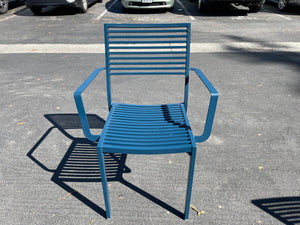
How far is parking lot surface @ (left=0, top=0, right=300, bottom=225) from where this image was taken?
208 cm

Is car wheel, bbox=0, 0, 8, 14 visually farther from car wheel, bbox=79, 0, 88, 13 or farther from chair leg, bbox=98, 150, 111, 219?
chair leg, bbox=98, 150, 111, 219

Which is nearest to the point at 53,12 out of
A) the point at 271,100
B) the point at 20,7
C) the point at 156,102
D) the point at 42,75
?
the point at 20,7

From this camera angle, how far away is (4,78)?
4516 millimetres

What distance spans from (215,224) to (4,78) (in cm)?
404

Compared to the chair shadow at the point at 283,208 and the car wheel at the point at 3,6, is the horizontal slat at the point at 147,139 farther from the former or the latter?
the car wheel at the point at 3,6

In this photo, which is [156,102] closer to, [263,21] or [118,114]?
[118,114]

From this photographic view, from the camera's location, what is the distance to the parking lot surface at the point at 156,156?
2.08 meters

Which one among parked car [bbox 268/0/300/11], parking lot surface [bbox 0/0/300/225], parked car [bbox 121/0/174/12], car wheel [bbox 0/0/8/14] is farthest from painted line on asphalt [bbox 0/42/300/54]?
car wheel [bbox 0/0/8/14]

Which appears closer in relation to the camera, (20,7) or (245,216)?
(245,216)

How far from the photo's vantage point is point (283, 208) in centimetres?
207

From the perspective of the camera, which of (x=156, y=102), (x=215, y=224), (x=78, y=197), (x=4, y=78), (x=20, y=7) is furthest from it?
(x=20, y=7)

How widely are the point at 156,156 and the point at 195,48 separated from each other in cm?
386

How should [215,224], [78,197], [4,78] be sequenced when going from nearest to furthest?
[215,224]
[78,197]
[4,78]

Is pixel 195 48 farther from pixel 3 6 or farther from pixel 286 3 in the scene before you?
pixel 3 6
